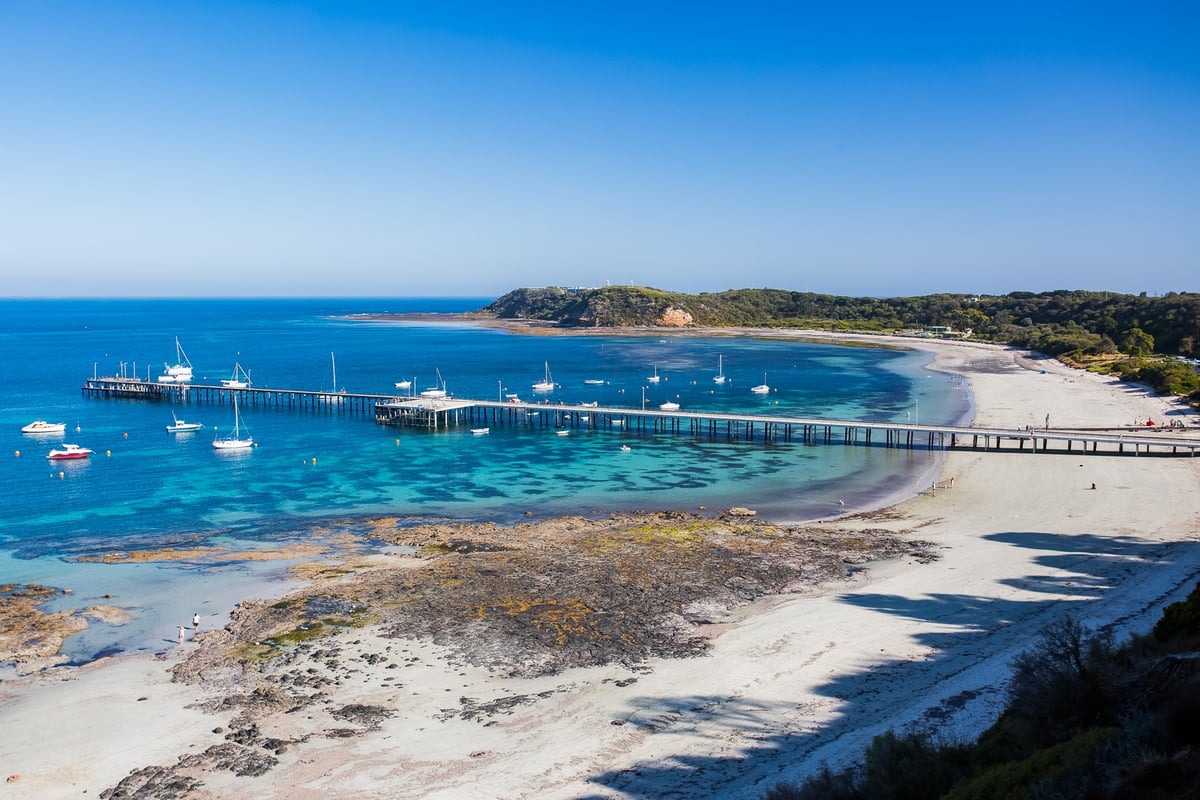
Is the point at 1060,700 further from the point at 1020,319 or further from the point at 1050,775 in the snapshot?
the point at 1020,319

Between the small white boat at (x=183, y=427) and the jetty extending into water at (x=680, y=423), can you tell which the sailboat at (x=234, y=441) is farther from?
the jetty extending into water at (x=680, y=423)

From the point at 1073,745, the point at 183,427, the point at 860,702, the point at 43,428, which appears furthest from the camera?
the point at 183,427

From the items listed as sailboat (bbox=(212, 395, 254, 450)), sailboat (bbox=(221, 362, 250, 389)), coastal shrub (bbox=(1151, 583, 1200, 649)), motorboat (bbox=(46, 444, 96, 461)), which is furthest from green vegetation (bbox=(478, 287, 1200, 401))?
sailboat (bbox=(221, 362, 250, 389))

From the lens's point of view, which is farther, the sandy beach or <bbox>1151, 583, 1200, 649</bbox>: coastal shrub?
the sandy beach

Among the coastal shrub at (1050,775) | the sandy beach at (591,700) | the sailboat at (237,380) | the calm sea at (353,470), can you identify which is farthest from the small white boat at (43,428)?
the coastal shrub at (1050,775)

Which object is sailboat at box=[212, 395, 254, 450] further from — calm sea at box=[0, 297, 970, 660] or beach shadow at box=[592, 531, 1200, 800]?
beach shadow at box=[592, 531, 1200, 800]

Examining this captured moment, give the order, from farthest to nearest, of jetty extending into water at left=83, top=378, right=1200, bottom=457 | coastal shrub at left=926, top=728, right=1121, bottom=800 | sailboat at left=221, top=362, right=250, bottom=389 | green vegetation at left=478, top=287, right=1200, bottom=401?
green vegetation at left=478, top=287, right=1200, bottom=401, sailboat at left=221, top=362, right=250, bottom=389, jetty extending into water at left=83, top=378, right=1200, bottom=457, coastal shrub at left=926, top=728, right=1121, bottom=800

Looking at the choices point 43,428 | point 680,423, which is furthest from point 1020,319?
point 43,428

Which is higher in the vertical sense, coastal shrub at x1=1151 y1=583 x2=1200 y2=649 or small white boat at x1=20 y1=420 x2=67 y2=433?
coastal shrub at x1=1151 y1=583 x2=1200 y2=649
